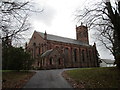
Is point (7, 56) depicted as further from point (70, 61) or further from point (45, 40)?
point (70, 61)

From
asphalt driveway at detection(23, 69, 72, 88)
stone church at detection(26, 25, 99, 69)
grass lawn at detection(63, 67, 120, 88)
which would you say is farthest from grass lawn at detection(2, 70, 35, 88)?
stone church at detection(26, 25, 99, 69)

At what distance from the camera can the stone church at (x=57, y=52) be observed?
41.4 metres

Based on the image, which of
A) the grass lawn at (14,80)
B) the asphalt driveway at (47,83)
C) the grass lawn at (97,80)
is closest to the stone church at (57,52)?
the grass lawn at (14,80)

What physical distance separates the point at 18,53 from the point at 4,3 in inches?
508

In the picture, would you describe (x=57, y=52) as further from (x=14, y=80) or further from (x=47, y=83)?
(x=47, y=83)

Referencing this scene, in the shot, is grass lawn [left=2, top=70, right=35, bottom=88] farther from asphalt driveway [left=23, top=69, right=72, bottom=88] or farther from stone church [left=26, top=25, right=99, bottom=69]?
stone church [left=26, top=25, right=99, bottom=69]

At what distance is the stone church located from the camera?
41375 millimetres

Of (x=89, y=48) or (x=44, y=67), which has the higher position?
(x=89, y=48)

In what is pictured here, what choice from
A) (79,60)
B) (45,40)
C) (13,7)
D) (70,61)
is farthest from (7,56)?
(79,60)

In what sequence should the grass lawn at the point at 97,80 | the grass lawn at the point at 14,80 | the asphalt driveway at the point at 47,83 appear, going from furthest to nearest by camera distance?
the grass lawn at the point at 14,80, the asphalt driveway at the point at 47,83, the grass lawn at the point at 97,80

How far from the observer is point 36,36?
54.7 metres

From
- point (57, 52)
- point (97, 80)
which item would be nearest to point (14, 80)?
point (97, 80)

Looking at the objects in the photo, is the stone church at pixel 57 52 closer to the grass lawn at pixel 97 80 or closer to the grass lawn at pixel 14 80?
the grass lawn at pixel 14 80

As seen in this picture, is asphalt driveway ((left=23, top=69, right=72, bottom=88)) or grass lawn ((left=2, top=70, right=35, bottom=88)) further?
grass lawn ((left=2, top=70, right=35, bottom=88))
